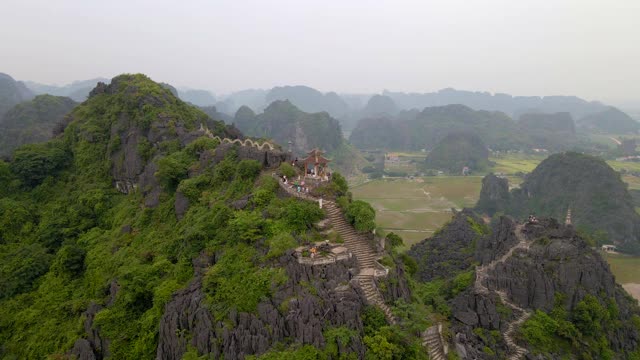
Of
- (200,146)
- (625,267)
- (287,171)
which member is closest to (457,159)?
(625,267)

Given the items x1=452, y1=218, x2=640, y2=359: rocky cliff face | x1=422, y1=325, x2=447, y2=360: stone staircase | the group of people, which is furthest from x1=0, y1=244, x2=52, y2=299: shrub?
x1=452, y1=218, x2=640, y2=359: rocky cliff face

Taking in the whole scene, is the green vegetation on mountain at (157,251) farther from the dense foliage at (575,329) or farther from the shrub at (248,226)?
the dense foliage at (575,329)

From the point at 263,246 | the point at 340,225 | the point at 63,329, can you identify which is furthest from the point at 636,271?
the point at 63,329

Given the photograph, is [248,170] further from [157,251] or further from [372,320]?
[372,320]

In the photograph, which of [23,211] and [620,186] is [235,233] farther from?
[620,186]

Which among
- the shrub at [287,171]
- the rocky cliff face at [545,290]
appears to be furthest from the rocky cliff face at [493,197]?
the shrub at [287,171]

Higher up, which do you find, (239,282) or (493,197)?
(239,282)
